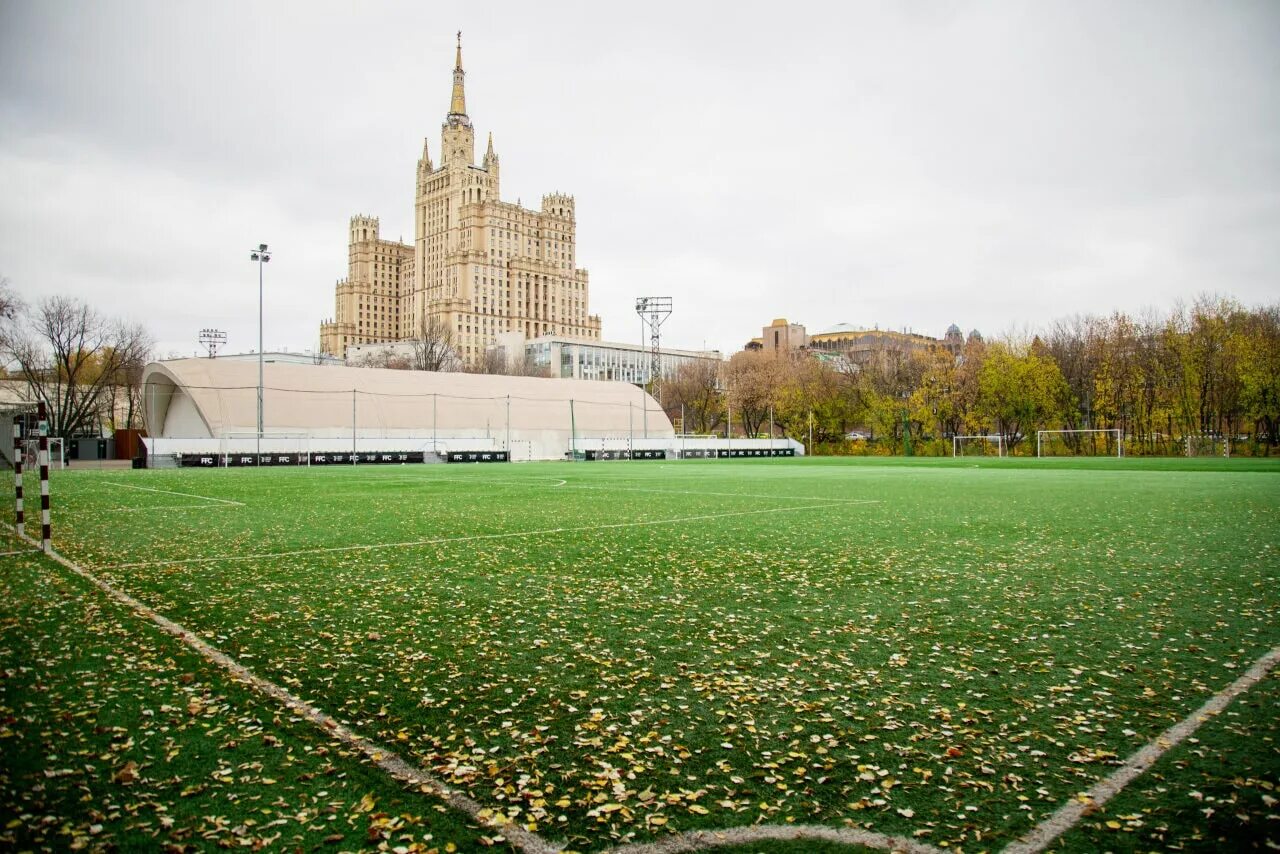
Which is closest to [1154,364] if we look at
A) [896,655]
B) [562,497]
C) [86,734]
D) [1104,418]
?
[1104,418]

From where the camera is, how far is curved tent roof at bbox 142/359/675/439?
55688mm

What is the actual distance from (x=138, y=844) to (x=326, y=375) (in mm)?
62823

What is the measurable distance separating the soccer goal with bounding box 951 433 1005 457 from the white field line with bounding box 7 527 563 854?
232 ft

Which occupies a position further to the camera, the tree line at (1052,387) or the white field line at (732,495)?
the tree line at (1052,387)

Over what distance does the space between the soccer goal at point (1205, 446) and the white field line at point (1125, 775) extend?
63.5 m

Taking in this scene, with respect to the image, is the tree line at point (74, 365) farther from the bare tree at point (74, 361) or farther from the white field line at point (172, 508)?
the white field line at point (172, 508)

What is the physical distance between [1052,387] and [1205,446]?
40.8 feet

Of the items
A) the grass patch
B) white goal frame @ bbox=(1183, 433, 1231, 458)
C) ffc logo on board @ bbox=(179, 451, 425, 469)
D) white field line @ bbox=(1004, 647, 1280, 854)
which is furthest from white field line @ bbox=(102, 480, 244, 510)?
white goal frame @ bbox=(1183, 433, 1231, 458)

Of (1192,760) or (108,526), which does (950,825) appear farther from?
(108,526)

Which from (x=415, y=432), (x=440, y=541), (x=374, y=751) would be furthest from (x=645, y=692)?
(x=415, y=432)

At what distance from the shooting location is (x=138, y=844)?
308 cm

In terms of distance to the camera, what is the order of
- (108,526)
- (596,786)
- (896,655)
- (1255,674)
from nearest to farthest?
(596,786) → (1255,674) → (896,655) → (108,526)

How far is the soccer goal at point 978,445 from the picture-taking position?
69.9 m

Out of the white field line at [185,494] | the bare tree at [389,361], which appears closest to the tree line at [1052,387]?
the bare tree at [389,361]
